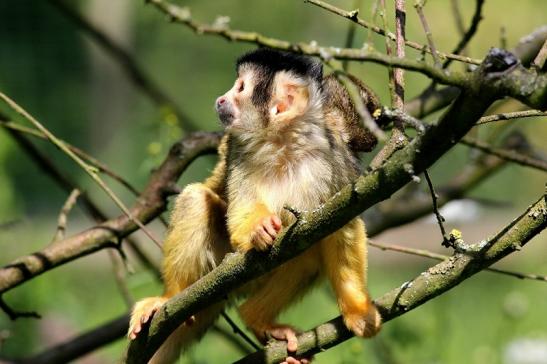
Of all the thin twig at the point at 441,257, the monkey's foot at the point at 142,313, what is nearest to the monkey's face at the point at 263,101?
the thin twig at the point at 441,257

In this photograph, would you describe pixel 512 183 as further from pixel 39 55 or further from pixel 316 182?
pixel 316 182

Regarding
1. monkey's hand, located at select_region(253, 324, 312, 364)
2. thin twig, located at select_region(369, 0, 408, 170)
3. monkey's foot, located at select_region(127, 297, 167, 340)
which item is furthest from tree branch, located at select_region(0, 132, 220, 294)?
thin twig, located at select_region(369, 0, 408, 170)

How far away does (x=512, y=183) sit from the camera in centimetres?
1179

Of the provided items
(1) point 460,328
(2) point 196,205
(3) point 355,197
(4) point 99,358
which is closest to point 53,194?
(1) point 460,328

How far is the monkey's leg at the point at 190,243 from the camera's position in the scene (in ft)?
9.98

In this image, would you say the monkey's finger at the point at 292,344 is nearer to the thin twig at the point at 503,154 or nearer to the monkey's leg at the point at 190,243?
the monkey's leg at the point at 190,243

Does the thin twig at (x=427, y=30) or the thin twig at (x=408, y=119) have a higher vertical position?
the thin twig at (x=427, y=30)

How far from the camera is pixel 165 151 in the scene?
12.9 ft

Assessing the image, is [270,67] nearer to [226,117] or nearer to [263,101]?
[263,101]

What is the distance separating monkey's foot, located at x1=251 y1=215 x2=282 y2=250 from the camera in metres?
2.37

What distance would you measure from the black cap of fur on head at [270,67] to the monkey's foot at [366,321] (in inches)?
30.8

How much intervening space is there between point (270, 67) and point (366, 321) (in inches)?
36.4

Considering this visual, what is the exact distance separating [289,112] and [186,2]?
12350mm

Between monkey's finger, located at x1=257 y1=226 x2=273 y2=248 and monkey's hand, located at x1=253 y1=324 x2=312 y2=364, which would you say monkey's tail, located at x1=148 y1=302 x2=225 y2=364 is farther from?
monkey's finger, located at x1=257 y1=226 x2=273 y2=248
